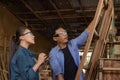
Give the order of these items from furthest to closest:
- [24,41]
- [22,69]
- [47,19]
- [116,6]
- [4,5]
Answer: [47,19] → [4,5] → [116,6] → [24,41] → [22,69]

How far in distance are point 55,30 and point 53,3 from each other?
5821mm

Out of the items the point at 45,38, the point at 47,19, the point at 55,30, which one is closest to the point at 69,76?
the point at 55,30

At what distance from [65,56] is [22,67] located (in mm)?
637

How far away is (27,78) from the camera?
254 centimetres

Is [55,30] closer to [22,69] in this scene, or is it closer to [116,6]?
[22,69]

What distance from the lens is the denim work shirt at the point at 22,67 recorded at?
253 cm

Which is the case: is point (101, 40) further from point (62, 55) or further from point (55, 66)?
point (55, 66)

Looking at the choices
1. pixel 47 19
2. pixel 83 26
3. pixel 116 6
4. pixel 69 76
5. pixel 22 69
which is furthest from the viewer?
pixel 83 26

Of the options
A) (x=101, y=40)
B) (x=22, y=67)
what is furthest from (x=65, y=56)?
(x=22, y=67)

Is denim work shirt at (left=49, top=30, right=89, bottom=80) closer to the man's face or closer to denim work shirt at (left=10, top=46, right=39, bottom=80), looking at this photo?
the man's face

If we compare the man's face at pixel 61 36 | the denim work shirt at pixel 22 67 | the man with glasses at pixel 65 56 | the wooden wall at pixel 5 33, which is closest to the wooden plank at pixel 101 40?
the man with glasses at pixel 65 56

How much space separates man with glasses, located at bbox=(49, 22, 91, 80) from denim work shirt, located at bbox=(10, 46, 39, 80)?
41 centimetres

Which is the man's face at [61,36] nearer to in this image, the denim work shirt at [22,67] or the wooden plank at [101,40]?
the wooden plank at [101,40]

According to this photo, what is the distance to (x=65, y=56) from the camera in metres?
3.02
